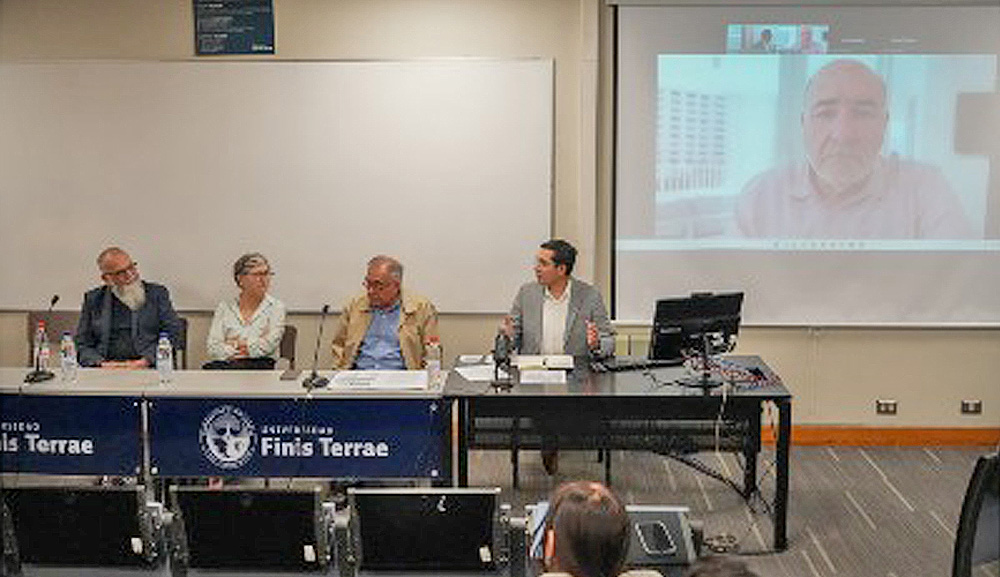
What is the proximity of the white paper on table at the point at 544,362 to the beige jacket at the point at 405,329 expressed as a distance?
0.50 metres

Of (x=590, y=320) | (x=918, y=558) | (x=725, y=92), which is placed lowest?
(x=918, y=558)

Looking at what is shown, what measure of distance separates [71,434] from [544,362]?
2.01 m

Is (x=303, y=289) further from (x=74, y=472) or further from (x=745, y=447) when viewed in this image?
(x=745, y=447)

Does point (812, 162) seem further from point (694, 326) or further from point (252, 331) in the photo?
point (252, 331)

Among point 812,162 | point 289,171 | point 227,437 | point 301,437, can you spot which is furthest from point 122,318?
point 812,162

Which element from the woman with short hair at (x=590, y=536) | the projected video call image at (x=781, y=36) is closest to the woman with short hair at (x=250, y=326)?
the projected video call image at (x=781, y=36)

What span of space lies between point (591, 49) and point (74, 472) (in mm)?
3264

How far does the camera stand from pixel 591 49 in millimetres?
6062

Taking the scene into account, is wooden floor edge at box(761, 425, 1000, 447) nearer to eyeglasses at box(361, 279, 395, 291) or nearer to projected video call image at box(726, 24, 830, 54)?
projected video call image at box(726, 24, 830, 54)

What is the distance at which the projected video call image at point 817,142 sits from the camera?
6070mm

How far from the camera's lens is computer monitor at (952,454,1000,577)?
2959 mm

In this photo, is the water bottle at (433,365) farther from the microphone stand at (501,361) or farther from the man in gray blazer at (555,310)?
the man in gray blazer at (555,310)


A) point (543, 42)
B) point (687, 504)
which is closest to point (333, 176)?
point (543, 42)

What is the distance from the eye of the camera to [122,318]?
18.5 feet
